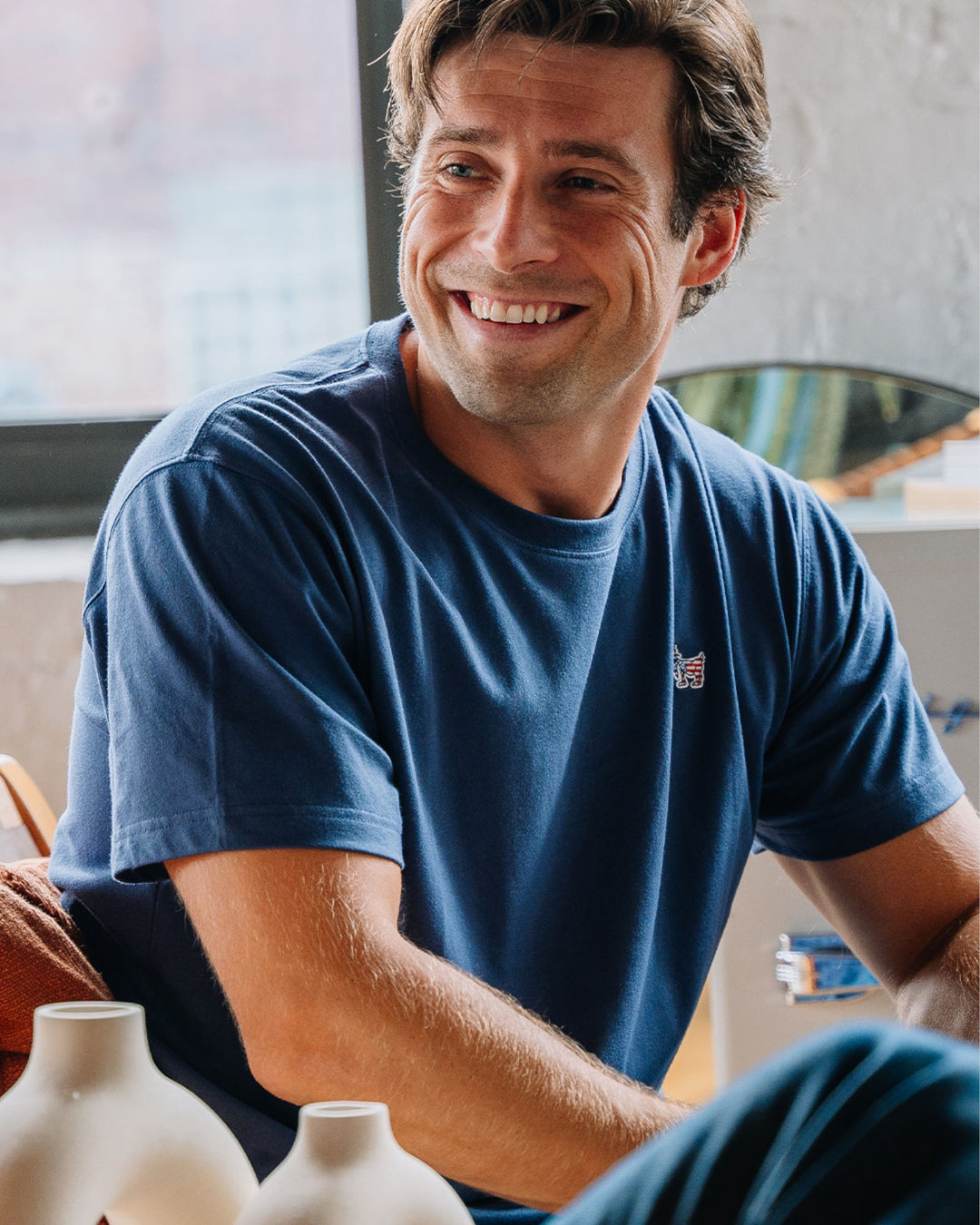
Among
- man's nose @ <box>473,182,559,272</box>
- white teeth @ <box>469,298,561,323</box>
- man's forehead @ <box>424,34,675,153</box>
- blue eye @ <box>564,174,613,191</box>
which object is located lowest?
white teeth @ <box>469,298,561,323</box>

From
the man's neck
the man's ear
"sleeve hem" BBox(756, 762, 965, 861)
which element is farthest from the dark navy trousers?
the man's ear

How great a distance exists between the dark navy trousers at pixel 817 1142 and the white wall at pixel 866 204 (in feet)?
7.12

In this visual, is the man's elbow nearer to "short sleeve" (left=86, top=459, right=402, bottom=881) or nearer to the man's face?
"short sleeve" (left=86, top=459, right=402, bottom=881)

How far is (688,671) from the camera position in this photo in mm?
1237

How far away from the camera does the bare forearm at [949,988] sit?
1.15 meters

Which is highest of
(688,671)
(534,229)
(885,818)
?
(534,229)

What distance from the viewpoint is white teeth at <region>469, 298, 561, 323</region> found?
46.7 inches

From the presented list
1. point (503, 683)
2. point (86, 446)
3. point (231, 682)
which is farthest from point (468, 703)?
point (86, 446)

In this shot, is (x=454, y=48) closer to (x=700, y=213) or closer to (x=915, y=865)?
(x=700, y=213)

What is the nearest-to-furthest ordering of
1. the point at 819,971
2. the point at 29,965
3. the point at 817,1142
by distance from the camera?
1. the point at 817,1142
2. the point at 29,965
3. the point at 819,971

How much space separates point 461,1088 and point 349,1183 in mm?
339

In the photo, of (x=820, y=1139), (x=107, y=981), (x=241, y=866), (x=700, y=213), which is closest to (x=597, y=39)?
(x=700, y=213)

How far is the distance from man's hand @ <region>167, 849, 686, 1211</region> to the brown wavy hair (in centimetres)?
70

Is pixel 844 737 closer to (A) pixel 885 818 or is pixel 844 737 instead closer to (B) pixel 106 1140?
(A) pixel 885 818
